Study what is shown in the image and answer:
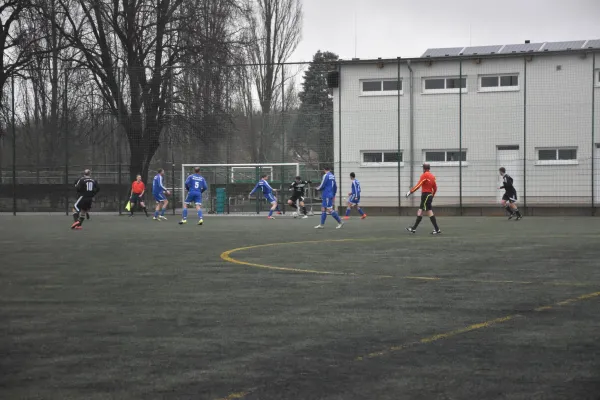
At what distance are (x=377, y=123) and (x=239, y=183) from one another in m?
6.98

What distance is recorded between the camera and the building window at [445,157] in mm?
32750

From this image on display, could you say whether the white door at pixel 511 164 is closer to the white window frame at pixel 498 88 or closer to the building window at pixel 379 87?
the white window frame at pixel 498 88

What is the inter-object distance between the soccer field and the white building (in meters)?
18.5

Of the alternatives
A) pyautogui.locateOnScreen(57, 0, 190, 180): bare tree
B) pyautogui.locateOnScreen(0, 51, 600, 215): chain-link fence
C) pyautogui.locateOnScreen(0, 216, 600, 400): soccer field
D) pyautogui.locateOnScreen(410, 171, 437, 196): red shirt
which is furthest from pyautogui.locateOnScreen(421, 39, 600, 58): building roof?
pyautogui.locateOnScreen(0, 216, 600, 400): soccer field

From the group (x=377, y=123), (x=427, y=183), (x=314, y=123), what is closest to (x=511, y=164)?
(x=377, y=123)

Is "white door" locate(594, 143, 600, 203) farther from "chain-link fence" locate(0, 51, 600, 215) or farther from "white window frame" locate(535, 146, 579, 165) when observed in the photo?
"white window frame" locate(535, 146, 579, 165)

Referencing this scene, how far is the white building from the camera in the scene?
104 ft

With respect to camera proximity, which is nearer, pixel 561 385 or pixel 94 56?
pixel 561 385

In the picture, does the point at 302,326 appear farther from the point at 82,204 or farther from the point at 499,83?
the point at 499,83

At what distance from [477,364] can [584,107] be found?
28.3 m

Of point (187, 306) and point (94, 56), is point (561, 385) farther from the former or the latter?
point (94, 56)

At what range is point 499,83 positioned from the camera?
32.9 meters

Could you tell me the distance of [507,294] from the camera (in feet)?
28.5

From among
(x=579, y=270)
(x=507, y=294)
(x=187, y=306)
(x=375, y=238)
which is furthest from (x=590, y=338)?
(x=375, y=238)
